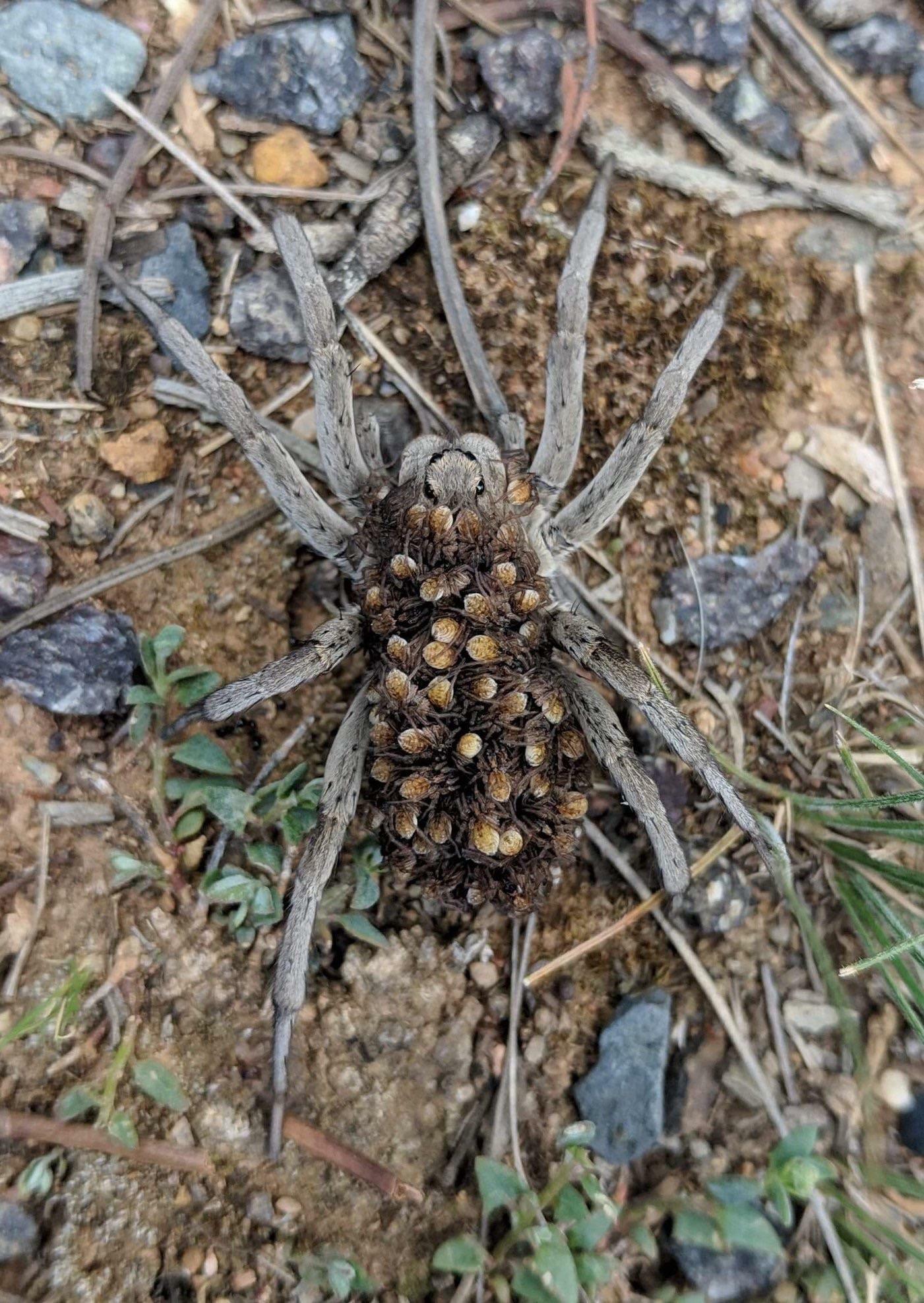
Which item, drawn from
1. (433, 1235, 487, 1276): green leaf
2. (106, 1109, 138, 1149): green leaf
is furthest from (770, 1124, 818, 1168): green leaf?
(106, 1109, 138, 1149): green leaf

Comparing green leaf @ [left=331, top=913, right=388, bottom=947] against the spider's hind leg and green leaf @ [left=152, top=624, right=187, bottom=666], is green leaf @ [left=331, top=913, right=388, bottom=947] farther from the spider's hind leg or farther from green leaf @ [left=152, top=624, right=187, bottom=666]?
green leaf @ [left=152, top=624, right=187, bottom=666]

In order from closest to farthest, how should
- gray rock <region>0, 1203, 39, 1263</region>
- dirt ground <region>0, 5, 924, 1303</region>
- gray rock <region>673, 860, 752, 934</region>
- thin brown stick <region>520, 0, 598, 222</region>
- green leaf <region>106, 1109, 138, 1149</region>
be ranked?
gray rock <region>0, 1203, 39, 1263</region>, green leaf <region>106, 1109, 138, 1149</region>, dirt ground <region>0, 5, 924, 1303</region>, gray rock <region>673, 860, 752, 934</region>, thin brown stick <region>520, 0, 598, 222</region>

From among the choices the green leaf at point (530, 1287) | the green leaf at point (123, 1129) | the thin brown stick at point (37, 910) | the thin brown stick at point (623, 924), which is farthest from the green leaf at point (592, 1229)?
the thin brown stick at point (37, 910)

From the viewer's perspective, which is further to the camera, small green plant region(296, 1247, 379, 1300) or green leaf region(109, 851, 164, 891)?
green leaf region(109, 851, 164, 891)

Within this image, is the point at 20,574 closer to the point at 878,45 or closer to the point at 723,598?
the point at 723,598

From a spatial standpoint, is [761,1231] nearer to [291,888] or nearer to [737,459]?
[291,888]

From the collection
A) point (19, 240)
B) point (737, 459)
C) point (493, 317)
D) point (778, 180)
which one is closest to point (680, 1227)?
point (737, 459)

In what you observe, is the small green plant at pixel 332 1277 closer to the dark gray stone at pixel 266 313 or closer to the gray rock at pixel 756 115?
the dark gray stone at pixel 266 313
